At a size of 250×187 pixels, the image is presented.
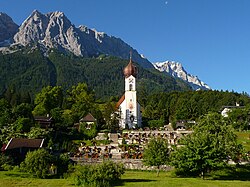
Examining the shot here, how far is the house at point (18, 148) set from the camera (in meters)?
41.8

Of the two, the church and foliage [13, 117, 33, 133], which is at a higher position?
the church

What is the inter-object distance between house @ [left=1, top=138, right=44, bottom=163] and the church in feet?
129

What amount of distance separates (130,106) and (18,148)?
45109mm

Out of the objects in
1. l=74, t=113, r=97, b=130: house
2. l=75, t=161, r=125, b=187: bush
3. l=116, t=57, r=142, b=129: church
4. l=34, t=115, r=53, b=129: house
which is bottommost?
l=75, t=161, r=125, b=187: bush

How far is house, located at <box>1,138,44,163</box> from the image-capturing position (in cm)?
4181

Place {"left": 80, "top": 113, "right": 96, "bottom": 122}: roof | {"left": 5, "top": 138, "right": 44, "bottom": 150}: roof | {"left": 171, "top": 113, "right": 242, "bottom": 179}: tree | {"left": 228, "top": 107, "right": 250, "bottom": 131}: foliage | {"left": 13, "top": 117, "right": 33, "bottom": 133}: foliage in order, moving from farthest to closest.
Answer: {"left": 228, "top": 107, "right": 250, "bottom": 131}: foliage < {"left": 80, "top": 113, "right": 96, "bottom": 122}: roof < {"left": 13, "top": 117, "right": 33, "bottom": 133}: foliage < {"left": 5, "top": 138, "right": 44, "bottom": 150}: roof < {"left": 171, "top": 113, "right": 242, "bottom": 179}: tree

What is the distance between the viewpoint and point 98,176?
92.6 ft

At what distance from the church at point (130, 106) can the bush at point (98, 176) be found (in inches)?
2032

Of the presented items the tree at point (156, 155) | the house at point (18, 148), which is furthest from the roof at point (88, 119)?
the tree at point (156, 155)

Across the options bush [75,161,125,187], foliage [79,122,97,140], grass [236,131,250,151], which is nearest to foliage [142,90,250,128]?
grass [236,131,250,151]

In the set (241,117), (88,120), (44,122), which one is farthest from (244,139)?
(44,122)

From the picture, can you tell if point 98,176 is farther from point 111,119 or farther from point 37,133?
point 111,119

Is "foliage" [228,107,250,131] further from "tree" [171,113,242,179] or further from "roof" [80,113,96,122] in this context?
"tree" [171,113,242,179]

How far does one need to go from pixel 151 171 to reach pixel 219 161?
10.4m
